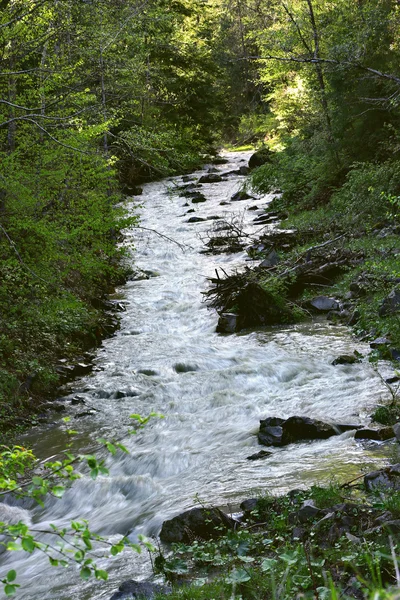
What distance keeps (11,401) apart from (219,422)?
3.11 metres

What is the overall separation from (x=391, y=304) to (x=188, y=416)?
13.4 ft

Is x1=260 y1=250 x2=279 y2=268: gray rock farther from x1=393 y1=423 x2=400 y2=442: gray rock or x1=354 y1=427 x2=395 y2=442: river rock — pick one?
x1=393 y1=423 x2=400 y2=442: gray rock

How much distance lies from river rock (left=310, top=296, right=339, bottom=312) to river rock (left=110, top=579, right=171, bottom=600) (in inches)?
372

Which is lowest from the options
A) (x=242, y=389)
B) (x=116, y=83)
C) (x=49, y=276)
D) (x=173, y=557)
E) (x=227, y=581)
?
(x=242, y=389)

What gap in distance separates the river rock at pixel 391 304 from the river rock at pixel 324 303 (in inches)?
82.8

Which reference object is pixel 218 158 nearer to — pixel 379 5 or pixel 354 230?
pixel 379 5

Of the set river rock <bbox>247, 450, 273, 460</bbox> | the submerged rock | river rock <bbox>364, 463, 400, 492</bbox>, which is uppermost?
the submerged rock

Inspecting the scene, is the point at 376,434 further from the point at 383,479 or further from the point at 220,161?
the point at 220,161

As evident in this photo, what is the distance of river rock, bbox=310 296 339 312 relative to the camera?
42.4 feet

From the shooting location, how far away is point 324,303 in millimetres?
13086

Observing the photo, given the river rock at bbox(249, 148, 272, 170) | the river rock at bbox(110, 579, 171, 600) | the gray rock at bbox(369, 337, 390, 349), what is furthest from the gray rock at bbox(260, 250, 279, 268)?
the river rock at bbox(249, 148, 272, 170)

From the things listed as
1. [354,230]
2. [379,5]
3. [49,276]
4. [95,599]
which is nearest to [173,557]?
[95,599]

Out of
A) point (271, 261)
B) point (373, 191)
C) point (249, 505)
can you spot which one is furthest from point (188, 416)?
point (373, 191)

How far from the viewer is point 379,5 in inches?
683
